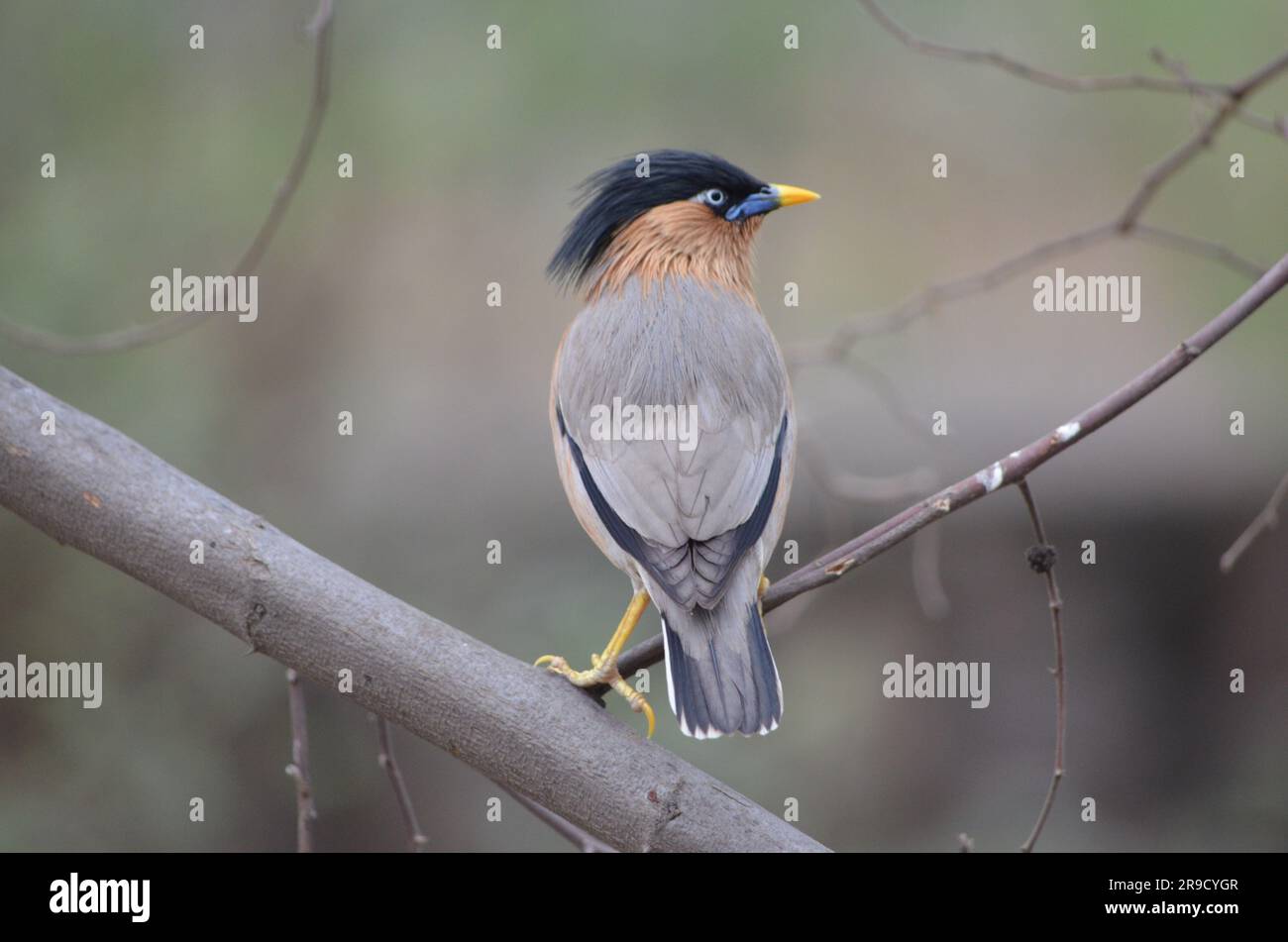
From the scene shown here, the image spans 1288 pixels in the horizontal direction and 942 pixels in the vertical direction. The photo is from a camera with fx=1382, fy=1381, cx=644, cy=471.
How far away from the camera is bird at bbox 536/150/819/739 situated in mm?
2670

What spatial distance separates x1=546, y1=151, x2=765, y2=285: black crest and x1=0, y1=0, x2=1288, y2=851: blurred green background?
1721 millimetres

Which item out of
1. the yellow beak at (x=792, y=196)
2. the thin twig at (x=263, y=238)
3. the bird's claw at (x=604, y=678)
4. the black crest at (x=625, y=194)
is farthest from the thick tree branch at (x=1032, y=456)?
the thin twig at (x=263, y=238)

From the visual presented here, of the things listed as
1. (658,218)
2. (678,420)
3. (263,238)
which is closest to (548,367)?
(658,218)

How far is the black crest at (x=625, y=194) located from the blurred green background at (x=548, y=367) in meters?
1.72

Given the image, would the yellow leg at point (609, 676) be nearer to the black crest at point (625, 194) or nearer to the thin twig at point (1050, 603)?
the thin twig at point (1050, 603)

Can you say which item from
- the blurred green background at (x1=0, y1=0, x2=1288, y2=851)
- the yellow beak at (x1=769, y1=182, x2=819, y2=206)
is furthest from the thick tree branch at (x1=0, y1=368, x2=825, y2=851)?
the blurred green background at (x1=0, y1=0, x2=1288, y2=851)

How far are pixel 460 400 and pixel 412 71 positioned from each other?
1.73 m

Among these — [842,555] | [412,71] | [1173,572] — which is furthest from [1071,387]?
[842,555]

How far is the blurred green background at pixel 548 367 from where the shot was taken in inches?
189

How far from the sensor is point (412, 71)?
5.36m

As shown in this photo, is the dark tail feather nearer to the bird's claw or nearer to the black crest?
the bird's claw

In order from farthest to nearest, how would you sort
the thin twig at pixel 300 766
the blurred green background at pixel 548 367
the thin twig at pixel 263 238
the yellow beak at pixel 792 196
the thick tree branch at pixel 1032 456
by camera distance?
the blurred green background at pixel 548 367
the yellow beak at pixel 792 196
the thin twig at pixel 263 238
the thin twig at pixel 300 766
the thick tree branch at pixel 1032 456

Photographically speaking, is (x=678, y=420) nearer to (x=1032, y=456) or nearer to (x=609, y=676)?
(x=609, y=676)

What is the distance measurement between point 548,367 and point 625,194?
10.7 ft
